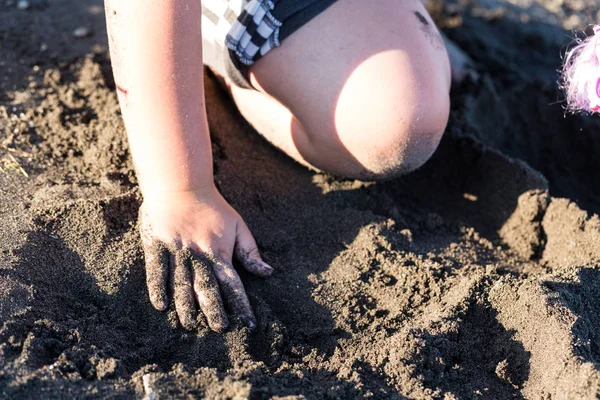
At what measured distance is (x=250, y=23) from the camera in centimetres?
188

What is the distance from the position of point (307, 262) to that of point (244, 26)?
692 millimetres

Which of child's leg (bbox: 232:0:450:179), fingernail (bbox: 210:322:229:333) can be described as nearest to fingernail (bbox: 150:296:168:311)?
fingernail (bbox: 210:322:229:333)

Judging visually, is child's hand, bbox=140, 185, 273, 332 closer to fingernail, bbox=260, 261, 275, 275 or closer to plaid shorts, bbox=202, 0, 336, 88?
fingernail, bbox=260, 261, 275, 275

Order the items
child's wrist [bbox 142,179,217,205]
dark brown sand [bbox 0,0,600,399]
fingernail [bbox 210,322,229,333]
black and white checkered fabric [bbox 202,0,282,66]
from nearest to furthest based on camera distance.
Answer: dark brown sand [bbox 0,0,600,399], fingernail [bbox 210,322,229,333], child's wrist [bbox 142,179,217,205], black and white checkered fabric [bbox 202,0,282,66]

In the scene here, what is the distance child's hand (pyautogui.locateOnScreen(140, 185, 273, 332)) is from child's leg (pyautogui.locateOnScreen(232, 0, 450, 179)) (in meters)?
0.42

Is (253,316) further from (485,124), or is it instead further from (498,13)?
(498,13)

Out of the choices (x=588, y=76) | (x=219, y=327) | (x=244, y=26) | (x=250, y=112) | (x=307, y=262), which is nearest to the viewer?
(x=219, y=327)

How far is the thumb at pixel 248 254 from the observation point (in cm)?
166

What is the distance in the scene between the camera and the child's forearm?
1.57m

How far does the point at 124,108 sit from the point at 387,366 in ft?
2.94

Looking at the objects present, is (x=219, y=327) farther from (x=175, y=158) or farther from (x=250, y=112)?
(x=250, y=112)

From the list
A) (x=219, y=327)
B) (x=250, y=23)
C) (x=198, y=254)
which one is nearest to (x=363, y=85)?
(x=250, y=23)

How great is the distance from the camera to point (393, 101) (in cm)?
188

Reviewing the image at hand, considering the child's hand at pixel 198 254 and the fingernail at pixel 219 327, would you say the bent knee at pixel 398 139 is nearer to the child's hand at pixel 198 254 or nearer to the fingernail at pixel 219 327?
the child's hand at pixel 198 254
